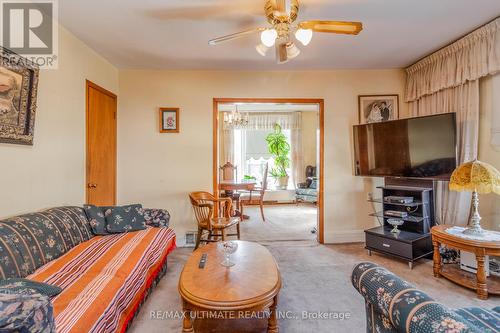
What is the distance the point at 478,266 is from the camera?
2.25 meters

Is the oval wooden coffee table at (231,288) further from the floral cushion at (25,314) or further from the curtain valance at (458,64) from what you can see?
the curtain valance at (458,64)

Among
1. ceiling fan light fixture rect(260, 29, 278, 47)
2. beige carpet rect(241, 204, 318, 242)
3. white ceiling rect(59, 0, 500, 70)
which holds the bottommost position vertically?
beige carpet rect(241, 204, 318, 242)

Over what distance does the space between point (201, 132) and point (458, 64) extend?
3.32 meters

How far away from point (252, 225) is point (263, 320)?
115 inches

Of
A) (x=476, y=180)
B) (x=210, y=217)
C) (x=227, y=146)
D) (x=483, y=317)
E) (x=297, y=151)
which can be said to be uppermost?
(x=227, y=146)

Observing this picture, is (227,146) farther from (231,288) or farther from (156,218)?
(231,288)

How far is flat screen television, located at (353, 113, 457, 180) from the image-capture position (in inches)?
110

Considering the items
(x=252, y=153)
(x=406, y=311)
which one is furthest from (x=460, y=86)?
(x=252, y=153)

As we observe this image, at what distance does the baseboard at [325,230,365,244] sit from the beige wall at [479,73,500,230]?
1.48 m

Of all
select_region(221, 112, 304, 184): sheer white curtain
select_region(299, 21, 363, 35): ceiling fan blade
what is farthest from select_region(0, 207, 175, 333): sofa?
select_region(221, 112, 304, 184): sheer white curtain

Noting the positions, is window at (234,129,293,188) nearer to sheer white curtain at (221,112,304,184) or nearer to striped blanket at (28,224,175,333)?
sheer white curtain at (221,112,304,184)

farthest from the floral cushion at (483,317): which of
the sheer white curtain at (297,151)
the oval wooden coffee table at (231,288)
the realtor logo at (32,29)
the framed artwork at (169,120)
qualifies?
the sheer white curtain at (297,151)

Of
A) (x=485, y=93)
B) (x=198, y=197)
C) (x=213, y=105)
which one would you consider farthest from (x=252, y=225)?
(x=485, y=93)

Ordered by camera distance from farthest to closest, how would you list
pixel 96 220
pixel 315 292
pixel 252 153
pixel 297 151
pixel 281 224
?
pixel 252 153 → pixel 297 151 → pixel 281 224 → pixel 96 220 → pixel 315 292
